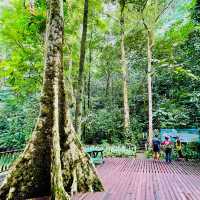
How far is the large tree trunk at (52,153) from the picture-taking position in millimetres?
6324

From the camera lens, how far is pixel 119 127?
82.1 ft

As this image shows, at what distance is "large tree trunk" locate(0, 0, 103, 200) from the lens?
6.32 metres

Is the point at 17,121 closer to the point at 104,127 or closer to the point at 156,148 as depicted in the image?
the point at 104,127

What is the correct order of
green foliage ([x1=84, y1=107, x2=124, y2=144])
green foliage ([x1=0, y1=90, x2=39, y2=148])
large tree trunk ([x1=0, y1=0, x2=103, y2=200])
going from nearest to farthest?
1. large tree trunk ([x1=0, y1=0, x2=103, y2=200])
2. green foliage ([x1=0, y1=90, x2=39, y2=148])
3. green foliage ([x1=84, y1=107, x2=124, y2=144])

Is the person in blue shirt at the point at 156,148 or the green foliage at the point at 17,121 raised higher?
the green foliage at the point at 17,121

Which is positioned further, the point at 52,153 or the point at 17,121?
the point at 17,121

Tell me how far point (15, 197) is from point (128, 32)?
21491mm

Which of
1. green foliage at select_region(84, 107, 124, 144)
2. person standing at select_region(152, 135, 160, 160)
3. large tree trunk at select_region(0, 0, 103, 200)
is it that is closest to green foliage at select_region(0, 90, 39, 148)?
green foliage at select_region(84, 107, 124, 144)

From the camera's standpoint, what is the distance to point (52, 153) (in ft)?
20.5

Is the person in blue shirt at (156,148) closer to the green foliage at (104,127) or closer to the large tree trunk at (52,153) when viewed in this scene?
the green foliage at (104,127)

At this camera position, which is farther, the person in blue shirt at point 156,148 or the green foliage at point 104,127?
the green foliage at point 104,127

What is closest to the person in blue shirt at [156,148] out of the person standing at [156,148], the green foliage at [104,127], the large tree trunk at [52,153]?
the person standing at [156,148]

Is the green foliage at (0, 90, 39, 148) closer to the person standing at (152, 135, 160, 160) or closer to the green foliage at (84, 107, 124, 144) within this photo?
the green foliage at (84, 107, 124, 144)

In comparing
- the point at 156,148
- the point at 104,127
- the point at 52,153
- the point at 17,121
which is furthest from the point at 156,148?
the point at 52,153
